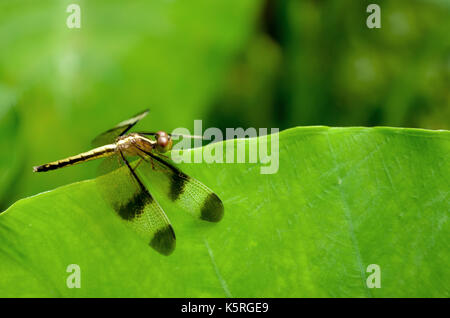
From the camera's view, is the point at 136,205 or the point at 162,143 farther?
the point at 162,143

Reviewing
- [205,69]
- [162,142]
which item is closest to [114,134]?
[162,142]

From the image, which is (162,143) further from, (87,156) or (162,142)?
(87,156)

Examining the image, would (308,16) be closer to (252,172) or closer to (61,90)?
(61,90)

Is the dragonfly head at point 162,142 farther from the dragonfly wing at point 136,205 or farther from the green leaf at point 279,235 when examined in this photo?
the green leaf at point 279,235

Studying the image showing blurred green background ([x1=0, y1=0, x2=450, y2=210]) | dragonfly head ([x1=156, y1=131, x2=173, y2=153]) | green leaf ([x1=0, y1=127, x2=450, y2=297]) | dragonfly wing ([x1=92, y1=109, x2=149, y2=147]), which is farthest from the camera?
blurred green background ([x1=0, y1=0, x2=450, y2=210])

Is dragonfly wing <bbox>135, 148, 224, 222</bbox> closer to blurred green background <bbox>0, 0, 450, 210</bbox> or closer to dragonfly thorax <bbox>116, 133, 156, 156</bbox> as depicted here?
dragonfly thorax <bbox>116, 133, 156, 156</bbox>

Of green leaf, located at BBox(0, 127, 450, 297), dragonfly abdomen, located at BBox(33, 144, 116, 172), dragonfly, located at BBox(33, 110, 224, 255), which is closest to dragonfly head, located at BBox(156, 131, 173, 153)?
dragonfly, located at BBox(33, 110, 224, 255)
